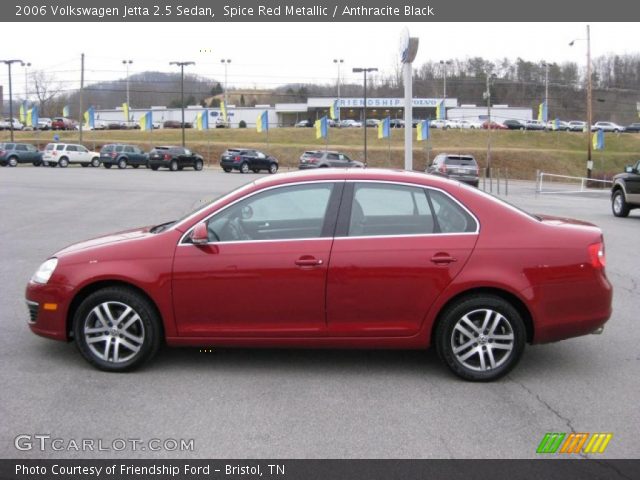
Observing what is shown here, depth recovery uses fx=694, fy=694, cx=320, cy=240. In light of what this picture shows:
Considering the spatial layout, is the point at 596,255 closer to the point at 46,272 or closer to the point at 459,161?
the point at 46,272

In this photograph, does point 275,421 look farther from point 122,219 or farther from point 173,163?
point 173,163

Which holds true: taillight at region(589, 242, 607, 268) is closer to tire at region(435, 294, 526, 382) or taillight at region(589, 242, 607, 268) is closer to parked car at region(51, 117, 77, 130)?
tire at region(435, 294, 526, 382)

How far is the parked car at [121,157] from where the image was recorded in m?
50.2

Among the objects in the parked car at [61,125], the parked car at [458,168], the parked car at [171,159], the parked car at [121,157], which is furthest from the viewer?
the parked car at [61,125]

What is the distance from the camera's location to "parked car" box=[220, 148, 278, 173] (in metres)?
48.4

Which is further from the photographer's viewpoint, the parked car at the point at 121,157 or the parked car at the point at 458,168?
the parked car at the point at 121,157

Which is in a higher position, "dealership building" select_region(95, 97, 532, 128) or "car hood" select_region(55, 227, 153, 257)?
"dealership building" select_region(95, 97, 532, 128)

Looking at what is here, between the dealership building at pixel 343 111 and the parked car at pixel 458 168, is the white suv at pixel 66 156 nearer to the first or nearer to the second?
the parked car at pixel 458 168

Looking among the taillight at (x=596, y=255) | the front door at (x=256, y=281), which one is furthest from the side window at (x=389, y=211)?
the taillight at (x=596, y=255)

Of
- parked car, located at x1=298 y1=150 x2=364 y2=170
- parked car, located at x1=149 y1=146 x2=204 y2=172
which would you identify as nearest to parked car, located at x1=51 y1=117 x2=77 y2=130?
parked car, located at x1=149 y1=146 x2=204 y2=172

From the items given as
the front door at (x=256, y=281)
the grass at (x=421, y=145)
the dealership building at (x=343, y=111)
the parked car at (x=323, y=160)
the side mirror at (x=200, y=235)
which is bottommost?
the front door at (x=256, y=281)

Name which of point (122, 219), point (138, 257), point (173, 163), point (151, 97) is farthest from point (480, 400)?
point (151, 97)

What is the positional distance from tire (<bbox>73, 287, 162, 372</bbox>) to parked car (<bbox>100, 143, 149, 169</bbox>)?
47.0 m
